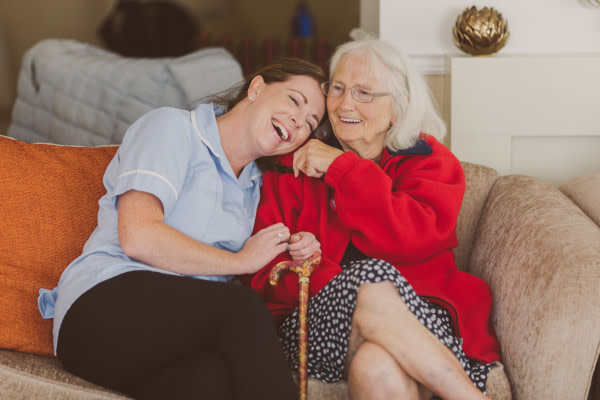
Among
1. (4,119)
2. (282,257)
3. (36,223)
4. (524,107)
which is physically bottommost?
(4,119)

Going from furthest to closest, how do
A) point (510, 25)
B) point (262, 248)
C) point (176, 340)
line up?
1. point (510, 25)
2. point (262, 248)
3. point (176, 340)

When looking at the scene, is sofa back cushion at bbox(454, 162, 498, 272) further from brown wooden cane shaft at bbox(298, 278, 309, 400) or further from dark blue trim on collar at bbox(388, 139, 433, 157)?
brown wooden cane shaft at bbox(298, 278, 309, 400)

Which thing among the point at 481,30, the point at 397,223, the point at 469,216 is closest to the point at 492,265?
the point at 469,216

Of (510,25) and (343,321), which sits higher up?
(510,25)

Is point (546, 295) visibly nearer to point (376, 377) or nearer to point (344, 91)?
point (376, 377)

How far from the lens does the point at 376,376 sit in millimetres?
1312

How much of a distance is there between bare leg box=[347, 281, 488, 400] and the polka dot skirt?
2cm

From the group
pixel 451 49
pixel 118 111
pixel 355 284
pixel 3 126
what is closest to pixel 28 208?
pixel 355 284

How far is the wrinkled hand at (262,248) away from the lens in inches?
57.9

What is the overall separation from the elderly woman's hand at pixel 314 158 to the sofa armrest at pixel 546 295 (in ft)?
1.71

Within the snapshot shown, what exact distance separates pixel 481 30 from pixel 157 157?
4.02ft

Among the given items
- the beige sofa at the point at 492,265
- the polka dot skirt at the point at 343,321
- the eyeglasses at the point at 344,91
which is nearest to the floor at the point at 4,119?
the beige sofa at the point at 492,265

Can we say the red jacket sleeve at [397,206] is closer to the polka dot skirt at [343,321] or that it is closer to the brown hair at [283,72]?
the polka dot skirt at [343,321]

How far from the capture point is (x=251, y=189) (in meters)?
1.76
